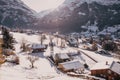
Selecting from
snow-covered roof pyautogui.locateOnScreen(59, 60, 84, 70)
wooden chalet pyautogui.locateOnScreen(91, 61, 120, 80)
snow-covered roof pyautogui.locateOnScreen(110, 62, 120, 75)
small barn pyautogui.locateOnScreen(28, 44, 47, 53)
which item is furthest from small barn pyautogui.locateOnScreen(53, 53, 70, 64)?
snow-covered roof pyautogui.locateOnScreen(110, 62, 120, 75)

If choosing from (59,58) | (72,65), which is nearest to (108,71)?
(72,65)

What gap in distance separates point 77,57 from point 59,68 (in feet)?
85.4

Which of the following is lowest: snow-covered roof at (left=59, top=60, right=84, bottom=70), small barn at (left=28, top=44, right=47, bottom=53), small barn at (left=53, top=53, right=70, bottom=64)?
snow-covered roof at (left=59, top=60, right=84, bottom=70)

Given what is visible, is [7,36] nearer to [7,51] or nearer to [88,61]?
[7,51]

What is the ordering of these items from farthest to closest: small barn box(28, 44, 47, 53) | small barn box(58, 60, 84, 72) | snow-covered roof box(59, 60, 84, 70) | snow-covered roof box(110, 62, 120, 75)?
small barn box(28, 44, 47, 53), snow-covered roof box(59, 60, 84, 70), small barn box(58, 60, 84, 72), snow-covered roof box(110, 62, 120, 75)

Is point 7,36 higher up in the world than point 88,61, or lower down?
higher up

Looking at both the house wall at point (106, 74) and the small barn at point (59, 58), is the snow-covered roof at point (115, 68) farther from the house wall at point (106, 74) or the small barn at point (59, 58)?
the small barn at point (59, 58)

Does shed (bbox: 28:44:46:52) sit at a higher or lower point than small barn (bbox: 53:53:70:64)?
higher

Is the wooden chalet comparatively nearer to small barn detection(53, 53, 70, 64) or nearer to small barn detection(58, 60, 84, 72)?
small barn detection(58, 60, 84, 72)

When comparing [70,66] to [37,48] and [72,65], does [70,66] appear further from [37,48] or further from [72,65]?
[37,48]

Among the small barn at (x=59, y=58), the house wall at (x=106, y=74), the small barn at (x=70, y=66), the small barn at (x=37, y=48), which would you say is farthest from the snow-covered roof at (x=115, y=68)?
the small barn at (x=37, y=48)

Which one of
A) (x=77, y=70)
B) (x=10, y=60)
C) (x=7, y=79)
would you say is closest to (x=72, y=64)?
(x=77, y=70)

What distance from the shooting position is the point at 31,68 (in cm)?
7938

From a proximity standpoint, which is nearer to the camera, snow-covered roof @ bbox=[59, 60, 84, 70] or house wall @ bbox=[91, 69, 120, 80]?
house wall @ bbox=[91, 69, 120, 80]
